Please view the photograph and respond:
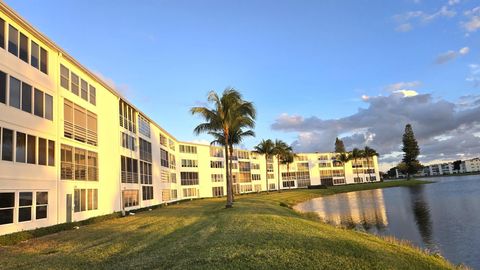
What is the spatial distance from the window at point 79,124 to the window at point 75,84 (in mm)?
1055

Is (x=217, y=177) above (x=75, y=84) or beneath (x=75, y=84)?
beneath

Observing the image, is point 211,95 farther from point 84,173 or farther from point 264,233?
point 264,233

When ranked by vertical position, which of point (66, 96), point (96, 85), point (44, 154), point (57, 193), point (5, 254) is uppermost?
point (96, 85)

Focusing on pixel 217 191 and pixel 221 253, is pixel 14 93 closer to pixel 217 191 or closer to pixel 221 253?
pixel 221 253

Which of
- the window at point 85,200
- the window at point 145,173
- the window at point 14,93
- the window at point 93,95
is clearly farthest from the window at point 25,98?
the window at point 145,173

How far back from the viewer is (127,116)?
39688 millimetres

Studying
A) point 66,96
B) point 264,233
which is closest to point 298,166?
point 66,96

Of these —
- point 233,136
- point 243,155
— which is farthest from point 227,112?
point 243,155

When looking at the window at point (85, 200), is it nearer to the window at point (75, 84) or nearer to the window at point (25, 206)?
the window at point (25, 206)

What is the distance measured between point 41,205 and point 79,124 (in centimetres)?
763

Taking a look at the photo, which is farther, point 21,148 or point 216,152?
point 216,152

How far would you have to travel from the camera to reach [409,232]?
24.1 m

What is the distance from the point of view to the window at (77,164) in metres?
25.5

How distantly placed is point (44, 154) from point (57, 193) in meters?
2.67
